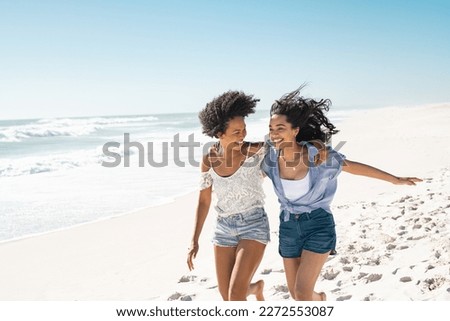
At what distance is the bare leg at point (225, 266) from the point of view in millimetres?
3957

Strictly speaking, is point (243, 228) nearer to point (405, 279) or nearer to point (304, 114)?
point (304, 114)

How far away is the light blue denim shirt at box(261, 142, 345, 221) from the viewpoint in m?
3.77

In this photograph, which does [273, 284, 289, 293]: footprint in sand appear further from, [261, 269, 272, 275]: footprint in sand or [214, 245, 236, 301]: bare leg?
[214, 245, 236, 301]: bare leg

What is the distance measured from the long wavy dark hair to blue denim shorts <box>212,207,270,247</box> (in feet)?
2.35

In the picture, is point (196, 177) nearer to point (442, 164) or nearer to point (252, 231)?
point (442, 164)

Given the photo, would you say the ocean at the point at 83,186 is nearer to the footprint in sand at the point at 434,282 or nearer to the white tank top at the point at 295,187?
the white tank top at the point at 295,187

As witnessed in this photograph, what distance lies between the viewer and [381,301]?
4.18 m

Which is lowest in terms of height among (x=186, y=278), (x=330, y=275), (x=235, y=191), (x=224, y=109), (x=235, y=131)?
(x=186, y=278)

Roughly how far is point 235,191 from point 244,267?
1.96 feet

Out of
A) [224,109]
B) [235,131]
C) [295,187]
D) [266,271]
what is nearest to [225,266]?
[295,187]

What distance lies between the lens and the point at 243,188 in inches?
156

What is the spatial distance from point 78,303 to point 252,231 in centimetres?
175

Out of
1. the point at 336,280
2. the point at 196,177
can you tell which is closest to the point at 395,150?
the point at 196,177

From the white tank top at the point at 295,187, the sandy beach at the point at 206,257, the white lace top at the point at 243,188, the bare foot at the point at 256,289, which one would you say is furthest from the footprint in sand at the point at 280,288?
the white tank top at the point at 295,187
